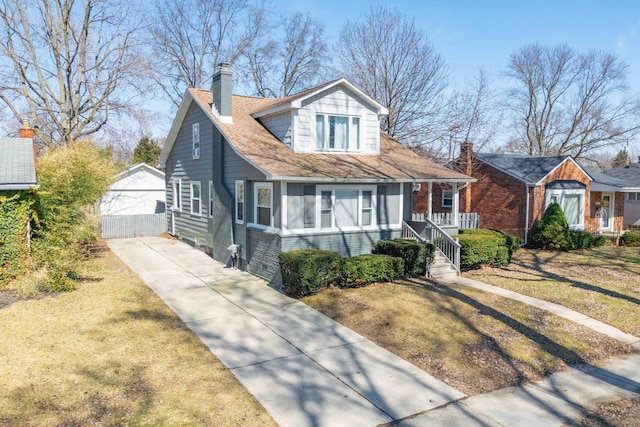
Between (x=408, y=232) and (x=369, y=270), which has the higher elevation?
(x=408, y=232)

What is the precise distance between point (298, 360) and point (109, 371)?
2.99 metres

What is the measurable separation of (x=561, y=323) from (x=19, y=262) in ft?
45.0

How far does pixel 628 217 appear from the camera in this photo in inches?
1116

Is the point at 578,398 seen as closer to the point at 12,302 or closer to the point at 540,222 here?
the point at 12,302

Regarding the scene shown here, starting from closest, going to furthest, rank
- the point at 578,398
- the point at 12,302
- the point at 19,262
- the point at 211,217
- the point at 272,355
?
1. the point at 578,398
2. the point at 272,355
3. the point at 12,302
4. the point at 19,262
5. the point at 211,217

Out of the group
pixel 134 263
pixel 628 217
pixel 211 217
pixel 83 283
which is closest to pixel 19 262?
pixel 83 283

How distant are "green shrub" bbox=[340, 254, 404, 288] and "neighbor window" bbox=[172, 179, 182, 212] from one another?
37.6ft

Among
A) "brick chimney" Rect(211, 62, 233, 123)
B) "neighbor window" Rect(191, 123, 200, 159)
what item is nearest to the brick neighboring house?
"brick chimney" Rect(211, 62, 233, 123)

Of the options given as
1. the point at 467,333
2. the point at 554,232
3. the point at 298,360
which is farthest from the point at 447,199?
the point at 298,360

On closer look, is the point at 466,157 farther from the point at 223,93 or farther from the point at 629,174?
the point at 629,174

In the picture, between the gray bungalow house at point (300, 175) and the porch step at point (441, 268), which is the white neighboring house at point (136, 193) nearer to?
the gray bungalow house at point (300, 175)

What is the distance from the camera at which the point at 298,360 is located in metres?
7.65

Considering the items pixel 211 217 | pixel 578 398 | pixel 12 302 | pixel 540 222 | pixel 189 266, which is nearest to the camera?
pixel 578 398

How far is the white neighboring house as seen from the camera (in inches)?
1031
